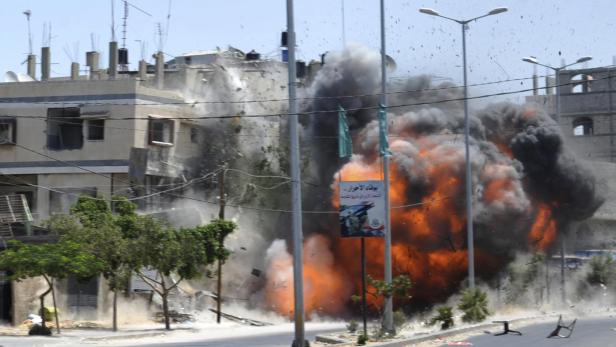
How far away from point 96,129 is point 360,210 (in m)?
27.8

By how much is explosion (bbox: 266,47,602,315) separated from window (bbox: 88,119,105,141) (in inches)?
426

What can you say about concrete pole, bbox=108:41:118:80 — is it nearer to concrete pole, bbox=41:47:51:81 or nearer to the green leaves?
concrete pole, bbox=41:47:51:81

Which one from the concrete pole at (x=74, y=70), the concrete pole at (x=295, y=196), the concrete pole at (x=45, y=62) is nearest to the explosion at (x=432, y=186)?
the concrete pole at (x=74, y=70)

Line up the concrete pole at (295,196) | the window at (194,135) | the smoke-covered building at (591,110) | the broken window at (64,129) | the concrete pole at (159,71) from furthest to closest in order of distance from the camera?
the smoke-covered building at (591,110), the concrete pole at (159,71), the window at (194,135), the broken window at (64,129), the concrete pole at (295,196)

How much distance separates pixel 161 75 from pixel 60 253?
26868 mm

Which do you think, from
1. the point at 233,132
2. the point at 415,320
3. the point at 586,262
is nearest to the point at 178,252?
the point at 415,320

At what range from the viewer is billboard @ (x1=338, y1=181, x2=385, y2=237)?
91.5 ft

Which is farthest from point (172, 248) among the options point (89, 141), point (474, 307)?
point (89, 141)

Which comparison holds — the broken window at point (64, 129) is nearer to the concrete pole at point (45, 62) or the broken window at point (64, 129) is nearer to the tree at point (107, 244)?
the concrete pole at point (45, 62)

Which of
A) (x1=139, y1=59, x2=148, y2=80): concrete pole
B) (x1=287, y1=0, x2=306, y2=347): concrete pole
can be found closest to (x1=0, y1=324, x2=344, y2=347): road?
(x1=287, y1=0, x2=306, y2=347): concrete pole

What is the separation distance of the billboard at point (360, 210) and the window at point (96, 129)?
88.6ft

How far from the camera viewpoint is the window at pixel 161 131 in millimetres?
53594

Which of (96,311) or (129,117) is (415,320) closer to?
(96,311)

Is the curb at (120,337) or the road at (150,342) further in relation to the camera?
the curb at (120,337)
